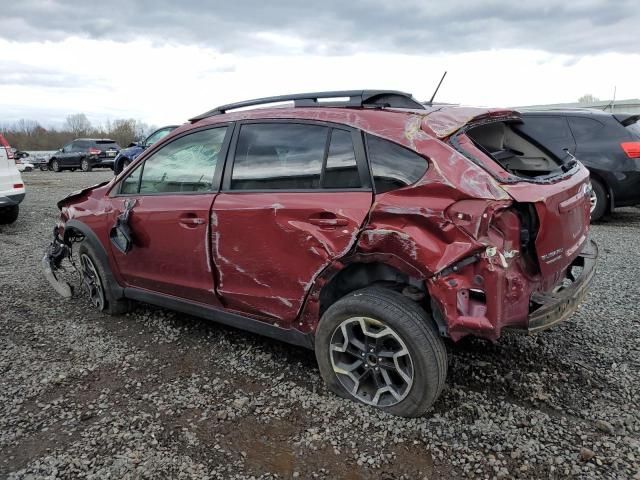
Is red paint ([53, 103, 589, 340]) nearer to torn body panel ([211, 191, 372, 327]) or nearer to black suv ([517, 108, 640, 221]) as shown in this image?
torn body panel ([211, 191, 372, 327])

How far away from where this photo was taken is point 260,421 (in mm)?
2688

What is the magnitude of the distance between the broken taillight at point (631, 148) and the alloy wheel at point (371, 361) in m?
6.46

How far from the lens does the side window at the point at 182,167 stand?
335cm

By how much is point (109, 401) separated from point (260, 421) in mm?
956

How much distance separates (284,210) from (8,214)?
7.72 meters

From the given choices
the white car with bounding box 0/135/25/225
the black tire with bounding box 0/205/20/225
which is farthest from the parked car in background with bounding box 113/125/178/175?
the white car with bounding box 0/135/25/225

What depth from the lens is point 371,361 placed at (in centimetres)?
270

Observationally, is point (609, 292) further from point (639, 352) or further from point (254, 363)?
point (254, 363)

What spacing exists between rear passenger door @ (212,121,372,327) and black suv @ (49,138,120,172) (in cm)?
2282

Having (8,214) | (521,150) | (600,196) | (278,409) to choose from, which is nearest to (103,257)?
(278,409)

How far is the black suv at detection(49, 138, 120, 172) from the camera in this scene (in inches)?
932

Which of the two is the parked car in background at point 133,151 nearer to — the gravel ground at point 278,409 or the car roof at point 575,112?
the car roof at point 575,112

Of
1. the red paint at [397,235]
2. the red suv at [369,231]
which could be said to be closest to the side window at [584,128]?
the red suv at [369,231]

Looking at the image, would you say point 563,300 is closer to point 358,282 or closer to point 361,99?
point 358,282
